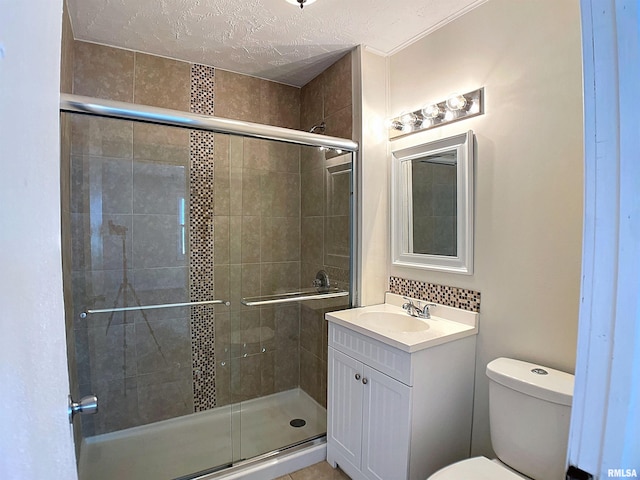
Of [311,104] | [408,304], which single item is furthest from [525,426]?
[311,104]

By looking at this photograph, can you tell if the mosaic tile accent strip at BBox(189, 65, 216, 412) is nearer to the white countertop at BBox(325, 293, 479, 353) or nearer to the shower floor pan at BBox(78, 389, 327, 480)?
the shower floor pan at BBox(78, 389, 327, 480)

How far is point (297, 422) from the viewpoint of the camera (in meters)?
2.34

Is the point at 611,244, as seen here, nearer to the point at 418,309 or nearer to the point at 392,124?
the point at 418,309

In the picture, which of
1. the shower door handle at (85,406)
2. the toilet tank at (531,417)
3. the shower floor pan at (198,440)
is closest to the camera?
the shower door handle at (85,406)

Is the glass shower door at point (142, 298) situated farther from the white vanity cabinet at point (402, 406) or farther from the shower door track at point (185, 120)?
the white vanity cabinet at point (402, 406)

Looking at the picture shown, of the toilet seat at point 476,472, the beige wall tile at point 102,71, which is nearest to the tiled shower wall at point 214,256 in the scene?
the beige wall tile at point 102,71

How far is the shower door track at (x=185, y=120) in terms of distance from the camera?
145cm

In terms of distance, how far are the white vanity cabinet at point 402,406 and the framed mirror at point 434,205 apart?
48 centimetres

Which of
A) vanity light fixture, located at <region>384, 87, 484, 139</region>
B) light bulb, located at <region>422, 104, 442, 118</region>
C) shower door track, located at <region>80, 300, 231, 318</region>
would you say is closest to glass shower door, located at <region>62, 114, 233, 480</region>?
shower door track, located at <region>80, 300, 231, 318</region>

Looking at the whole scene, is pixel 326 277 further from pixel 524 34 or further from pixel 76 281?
pixel 524 34

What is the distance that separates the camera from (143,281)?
222 centimetres

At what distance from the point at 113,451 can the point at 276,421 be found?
1017mm

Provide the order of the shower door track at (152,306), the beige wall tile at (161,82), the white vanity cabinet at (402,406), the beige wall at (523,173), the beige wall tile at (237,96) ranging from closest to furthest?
the beige wall at (523,173), the white vanity cabinet at (402,406), the shower door track at (152,306), the beige wall tile at (161,82), the beige wall tile at (237,96)

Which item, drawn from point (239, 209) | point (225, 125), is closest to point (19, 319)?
point (225, 125)
